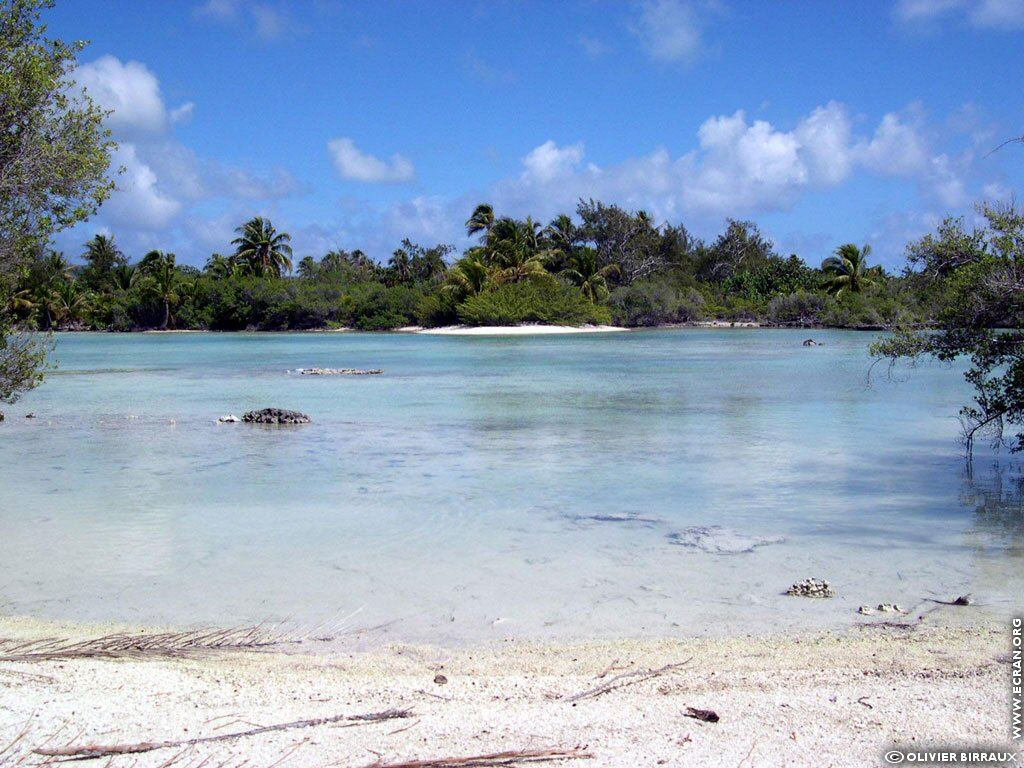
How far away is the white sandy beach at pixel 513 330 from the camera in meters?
64.3

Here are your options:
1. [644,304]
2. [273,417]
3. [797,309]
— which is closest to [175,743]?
[273,417]

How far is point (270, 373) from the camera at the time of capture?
30.3 m

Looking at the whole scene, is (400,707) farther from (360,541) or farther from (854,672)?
(360,541)

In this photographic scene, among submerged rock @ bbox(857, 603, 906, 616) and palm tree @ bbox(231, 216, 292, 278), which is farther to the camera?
palm tree @ bbox(231, 216, 292, 278)

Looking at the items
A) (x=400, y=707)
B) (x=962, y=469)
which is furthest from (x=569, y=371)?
(x=400, y=707)

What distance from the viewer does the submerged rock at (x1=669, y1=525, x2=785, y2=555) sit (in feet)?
24.5

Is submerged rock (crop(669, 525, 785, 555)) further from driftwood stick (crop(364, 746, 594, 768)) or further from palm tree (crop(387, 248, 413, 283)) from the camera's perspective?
palm tree (crop(387, 248, 413, 283))

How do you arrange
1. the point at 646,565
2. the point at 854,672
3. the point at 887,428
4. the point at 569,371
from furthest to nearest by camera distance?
the point at 569,371 → the point at 887,428 → the point at 646,565 → the point at 854,672

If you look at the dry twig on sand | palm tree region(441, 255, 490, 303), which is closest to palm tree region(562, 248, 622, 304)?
palm tree region(441, 255, 490, 303)

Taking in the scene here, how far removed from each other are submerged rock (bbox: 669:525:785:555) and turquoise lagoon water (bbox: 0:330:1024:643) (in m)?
0.13

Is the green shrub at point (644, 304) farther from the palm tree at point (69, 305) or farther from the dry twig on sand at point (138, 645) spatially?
the dry twig on sand at point (138, 645)

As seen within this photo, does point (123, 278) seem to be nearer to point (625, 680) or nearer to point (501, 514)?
point (501, 514)

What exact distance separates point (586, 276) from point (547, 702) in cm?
7056

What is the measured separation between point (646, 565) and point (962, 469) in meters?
5.91
